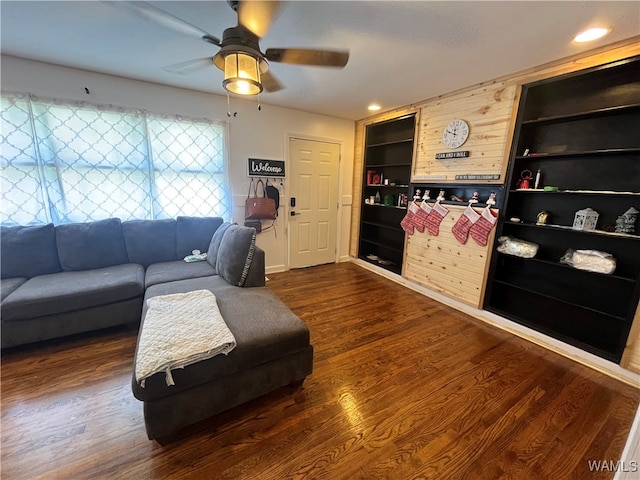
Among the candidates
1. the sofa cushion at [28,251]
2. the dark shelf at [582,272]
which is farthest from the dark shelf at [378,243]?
the sofa cushion at [28,251]

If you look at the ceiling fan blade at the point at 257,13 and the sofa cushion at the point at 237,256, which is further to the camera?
the sofa cushion at the point at 237,256

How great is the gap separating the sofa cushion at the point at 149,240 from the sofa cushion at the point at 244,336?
76 cm

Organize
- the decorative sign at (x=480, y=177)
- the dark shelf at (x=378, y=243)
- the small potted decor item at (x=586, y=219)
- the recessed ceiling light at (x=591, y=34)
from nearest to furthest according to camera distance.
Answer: the recessed ceiling light at (x=591, y=34) → the small potted decor item at (x=586, y=219) → the decorative sign at (x=480, y=177) → the dark shelf at (x=378, y=243)

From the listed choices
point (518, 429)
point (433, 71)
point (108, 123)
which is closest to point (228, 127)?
point (108, 123)

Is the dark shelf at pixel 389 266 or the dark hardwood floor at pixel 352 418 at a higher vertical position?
the dark shelf at pixel 389 266

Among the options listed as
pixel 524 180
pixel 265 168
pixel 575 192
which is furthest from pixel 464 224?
pixel 265 168

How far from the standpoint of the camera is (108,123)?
270 cm

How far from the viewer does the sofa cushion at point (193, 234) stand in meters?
2.86

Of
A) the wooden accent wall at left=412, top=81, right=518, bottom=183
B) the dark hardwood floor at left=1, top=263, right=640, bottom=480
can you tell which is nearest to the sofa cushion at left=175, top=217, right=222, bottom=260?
the dark hardwood floor at left=1, top=263, right=640, bottom=480

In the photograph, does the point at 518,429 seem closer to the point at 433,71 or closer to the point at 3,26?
the point at 433,71

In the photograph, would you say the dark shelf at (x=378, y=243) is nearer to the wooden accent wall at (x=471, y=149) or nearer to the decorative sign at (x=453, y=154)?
the wooden accent wall at (x=471, y=149)

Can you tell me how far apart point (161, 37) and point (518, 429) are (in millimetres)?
3529

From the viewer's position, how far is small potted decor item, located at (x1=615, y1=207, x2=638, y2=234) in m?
1.88

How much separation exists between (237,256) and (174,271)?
743 mm
